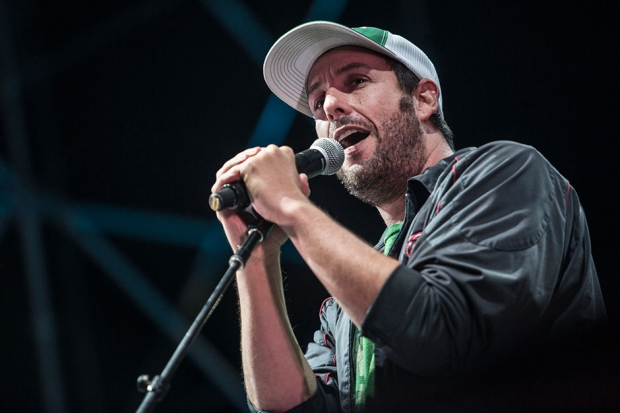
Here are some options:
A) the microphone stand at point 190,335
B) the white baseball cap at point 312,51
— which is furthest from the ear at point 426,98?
the microphone stand at point 190,335

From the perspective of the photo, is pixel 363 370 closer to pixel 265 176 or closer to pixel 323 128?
pixel 265 176

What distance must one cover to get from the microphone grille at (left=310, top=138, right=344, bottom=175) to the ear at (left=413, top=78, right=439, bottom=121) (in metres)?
0.59

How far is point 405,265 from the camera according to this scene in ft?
4.75

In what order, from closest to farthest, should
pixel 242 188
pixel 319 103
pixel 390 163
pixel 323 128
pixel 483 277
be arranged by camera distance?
pixel 483 277 < pixel 242 188 < pixel 390 163 < pixel 323 128 < pixel 319 103

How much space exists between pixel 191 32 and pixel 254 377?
249cm

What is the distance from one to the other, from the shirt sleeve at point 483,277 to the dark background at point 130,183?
65.5 inches

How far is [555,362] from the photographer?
2.27ft

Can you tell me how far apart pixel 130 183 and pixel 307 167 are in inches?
97.0

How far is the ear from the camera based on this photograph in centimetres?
231

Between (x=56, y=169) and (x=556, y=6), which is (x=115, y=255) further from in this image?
(x=556, y=6)

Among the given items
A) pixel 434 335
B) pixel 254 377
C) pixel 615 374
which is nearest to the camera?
pixel 615 374

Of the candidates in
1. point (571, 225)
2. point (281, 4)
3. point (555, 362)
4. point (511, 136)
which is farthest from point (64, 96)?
point (555, 362)

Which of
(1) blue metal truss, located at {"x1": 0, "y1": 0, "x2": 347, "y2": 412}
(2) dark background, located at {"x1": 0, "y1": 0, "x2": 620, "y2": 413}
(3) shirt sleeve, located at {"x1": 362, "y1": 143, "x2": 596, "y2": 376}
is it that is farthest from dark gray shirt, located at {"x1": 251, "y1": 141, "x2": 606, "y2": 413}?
(1) blue metal truss, located at {"x1": 0, "y1": 0, "x2": 347, "y2": 412}

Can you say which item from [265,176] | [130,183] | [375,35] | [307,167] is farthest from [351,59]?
[130,183]
